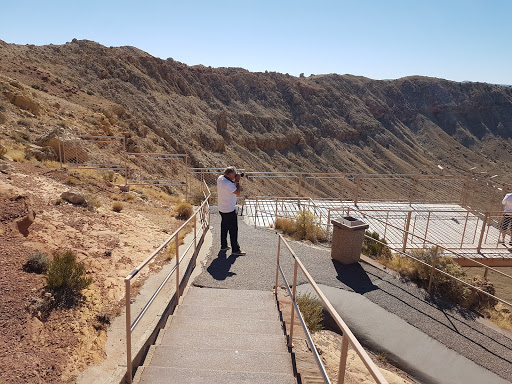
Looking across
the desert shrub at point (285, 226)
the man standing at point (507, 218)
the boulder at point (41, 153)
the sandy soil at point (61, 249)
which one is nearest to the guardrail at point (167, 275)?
the sandy soil at point (61, 249)

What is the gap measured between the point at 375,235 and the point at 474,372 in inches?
226

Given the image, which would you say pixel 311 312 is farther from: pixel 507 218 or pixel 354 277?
pixel 507 218

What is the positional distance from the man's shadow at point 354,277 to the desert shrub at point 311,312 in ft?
5.15

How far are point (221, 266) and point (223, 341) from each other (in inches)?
123

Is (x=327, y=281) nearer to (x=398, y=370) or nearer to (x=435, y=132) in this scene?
(x=398, y=370)

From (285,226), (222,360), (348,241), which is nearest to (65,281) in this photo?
(222,360)

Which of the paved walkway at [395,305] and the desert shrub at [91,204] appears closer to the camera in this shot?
the paved walkway at [395,305]

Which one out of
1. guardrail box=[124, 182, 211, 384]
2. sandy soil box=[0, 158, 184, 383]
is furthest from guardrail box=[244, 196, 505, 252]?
sandy soil box=[0, 158, 184, 383]

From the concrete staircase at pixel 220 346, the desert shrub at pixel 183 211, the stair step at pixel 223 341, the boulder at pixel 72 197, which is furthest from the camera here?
the desert shrub at pixel 183 211

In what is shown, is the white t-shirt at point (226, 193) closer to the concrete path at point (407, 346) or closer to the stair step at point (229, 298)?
the stair step at point (229, 298)

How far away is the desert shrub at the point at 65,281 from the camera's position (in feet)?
16.6

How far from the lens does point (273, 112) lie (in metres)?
52.8

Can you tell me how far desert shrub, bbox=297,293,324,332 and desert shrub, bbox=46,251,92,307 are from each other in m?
3.40

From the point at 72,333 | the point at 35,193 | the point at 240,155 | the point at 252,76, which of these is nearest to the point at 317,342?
the point at 72,333
